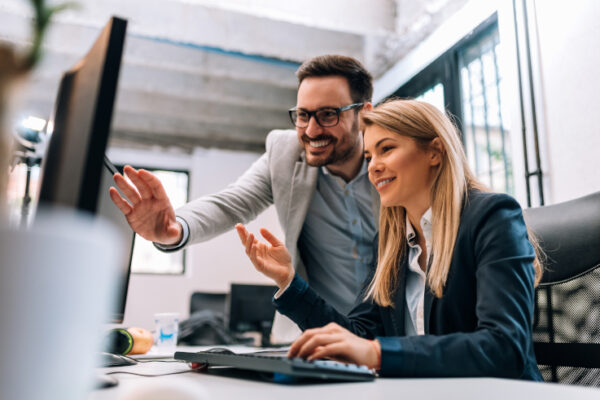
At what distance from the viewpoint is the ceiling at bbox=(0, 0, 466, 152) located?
142 inches

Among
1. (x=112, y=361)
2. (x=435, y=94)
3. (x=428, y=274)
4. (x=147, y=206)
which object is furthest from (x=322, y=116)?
(x=435, y=94)

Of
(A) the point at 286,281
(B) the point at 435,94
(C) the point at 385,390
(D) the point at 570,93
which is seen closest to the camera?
(C) the point at 385,390

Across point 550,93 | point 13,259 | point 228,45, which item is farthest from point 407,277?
point 228,45

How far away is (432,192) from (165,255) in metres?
6.24

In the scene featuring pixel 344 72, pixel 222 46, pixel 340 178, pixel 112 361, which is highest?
pixel 222 46

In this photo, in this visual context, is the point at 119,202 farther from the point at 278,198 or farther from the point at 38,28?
the point at 38,28

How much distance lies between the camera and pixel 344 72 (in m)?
1.89

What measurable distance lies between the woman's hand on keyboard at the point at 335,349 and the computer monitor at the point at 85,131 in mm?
382

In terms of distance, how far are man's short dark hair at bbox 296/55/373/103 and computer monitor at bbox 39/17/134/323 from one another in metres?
1.37

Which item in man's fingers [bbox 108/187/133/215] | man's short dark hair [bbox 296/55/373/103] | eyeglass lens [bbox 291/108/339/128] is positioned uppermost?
man's short dark hair [bbox 296/55/373/103]

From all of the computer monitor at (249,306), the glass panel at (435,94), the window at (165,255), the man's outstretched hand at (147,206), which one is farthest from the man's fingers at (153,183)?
the window at (165,255)

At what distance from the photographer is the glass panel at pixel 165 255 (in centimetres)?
674

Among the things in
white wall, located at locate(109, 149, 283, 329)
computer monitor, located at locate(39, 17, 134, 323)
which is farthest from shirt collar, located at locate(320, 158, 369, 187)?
white wall, located at locate(109, 149, 283, 329)

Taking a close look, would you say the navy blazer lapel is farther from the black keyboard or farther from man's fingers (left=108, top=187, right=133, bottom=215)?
man's fingers (left=108, top=187, right=133, bottom=215)
